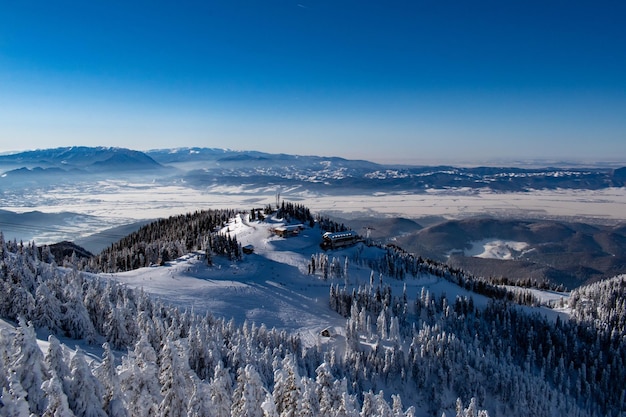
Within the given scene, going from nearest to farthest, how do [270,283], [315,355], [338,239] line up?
[315,355], [270,283], [338,239]

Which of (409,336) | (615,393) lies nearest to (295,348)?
(409,336)

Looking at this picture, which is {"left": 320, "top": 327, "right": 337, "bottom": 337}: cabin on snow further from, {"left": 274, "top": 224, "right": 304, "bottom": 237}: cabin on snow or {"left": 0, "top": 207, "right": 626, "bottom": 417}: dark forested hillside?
{"left": 274, "top": 224, "right": 304, "bottom": 237}: cabin on snow

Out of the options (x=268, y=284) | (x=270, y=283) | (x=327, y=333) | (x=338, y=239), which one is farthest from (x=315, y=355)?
(x=338, y=239)

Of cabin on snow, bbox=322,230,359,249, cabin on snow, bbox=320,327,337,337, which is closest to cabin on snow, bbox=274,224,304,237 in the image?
cabin on snow, bbox=322,230,359,249

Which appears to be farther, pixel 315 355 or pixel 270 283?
pixel 270 283

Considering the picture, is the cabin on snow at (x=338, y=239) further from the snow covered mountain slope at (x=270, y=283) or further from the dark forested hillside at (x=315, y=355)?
the dark forested hillside at (x=315, y=355)

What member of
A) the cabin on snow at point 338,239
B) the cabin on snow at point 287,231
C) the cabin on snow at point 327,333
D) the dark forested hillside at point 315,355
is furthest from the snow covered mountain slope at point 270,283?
the dark forested hillside at point 315,355

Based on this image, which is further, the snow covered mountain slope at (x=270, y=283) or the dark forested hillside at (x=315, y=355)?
the snow covered mountain slope at (x=270, y=283)

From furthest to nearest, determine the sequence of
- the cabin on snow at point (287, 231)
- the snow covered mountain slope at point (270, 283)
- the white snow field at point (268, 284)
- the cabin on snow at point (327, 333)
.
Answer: the cabin on snow at point (287, 231)
the snow covered mountain slope at point (270, 283)
the white snow field at point (268, 284)
the cabin on snow at point (327, 333)

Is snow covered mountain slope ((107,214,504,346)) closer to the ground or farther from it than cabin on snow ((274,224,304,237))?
closer to the ground

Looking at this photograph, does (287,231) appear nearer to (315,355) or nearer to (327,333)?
(327,333)
